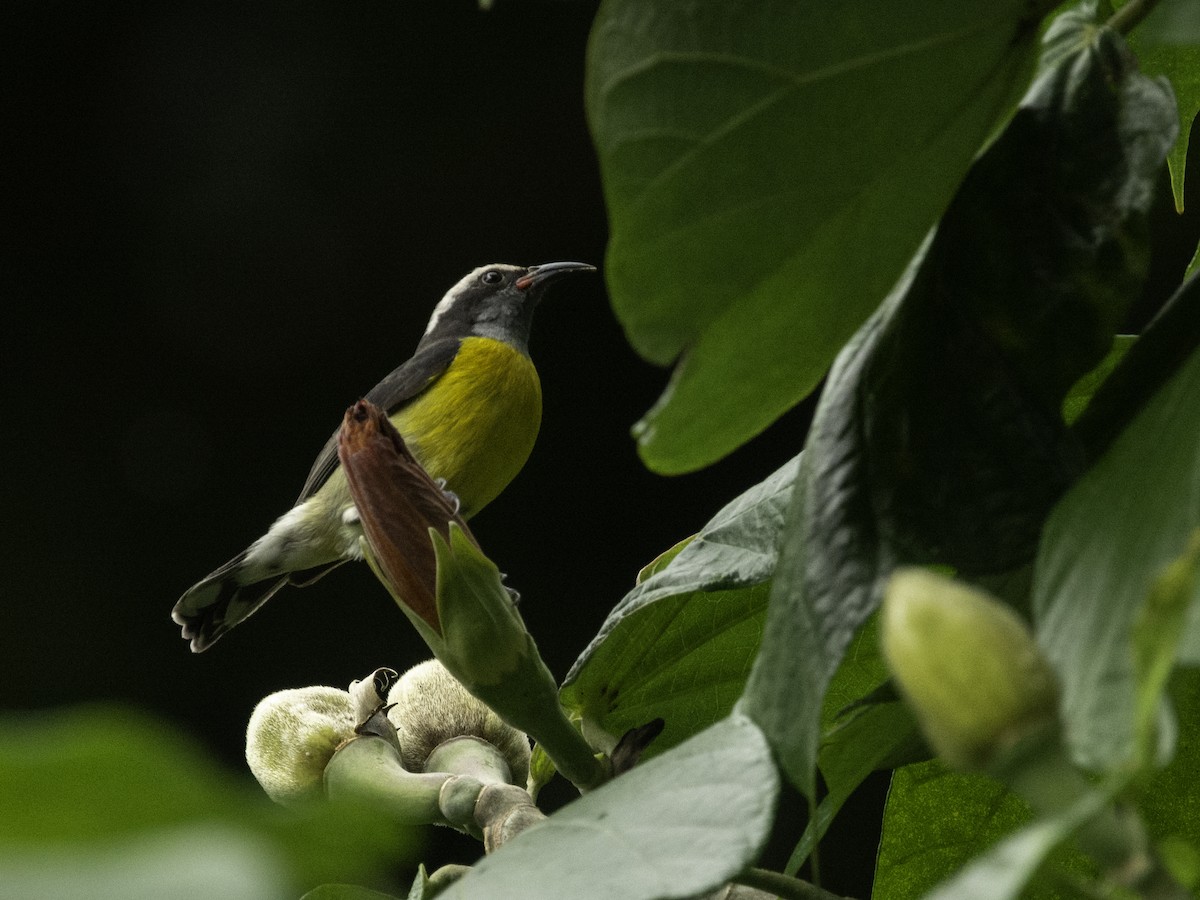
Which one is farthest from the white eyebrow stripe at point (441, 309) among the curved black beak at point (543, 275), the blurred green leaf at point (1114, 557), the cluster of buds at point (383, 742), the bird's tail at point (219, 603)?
the blurred green leaf at point (1114, 557)

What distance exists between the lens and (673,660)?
36 centimetres

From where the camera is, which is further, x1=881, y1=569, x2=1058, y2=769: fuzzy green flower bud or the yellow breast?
the yellow breast

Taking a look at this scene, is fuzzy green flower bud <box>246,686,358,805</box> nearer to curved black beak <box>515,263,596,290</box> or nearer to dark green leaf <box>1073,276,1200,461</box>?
dark green leaf <box>1073,276,1200,461</box>

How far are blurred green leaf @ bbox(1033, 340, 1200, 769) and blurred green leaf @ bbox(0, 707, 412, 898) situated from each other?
9 centimetres

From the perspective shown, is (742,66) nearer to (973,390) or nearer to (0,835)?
(973,390)

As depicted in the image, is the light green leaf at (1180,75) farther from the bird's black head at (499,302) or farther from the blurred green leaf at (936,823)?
the bird's black head at (499,302)

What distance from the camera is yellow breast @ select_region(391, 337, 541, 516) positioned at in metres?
1.33

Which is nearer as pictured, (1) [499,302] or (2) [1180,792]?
(2) [1180,792]

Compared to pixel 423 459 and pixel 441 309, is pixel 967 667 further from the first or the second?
pixel 441 309

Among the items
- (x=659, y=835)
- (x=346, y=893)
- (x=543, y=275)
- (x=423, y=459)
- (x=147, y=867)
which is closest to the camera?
(x=147, y=867)

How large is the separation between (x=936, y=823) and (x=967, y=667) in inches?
8.9

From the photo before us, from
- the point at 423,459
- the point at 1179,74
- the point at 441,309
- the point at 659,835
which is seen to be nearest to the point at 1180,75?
the point at 1179,74

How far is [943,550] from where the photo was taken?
223 millimetres

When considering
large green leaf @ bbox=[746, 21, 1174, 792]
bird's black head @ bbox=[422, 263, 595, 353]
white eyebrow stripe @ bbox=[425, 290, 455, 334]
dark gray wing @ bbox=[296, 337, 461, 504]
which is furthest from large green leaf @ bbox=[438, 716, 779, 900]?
white eyebrow stripe @ bbox=[425, 290, 455, 334]
